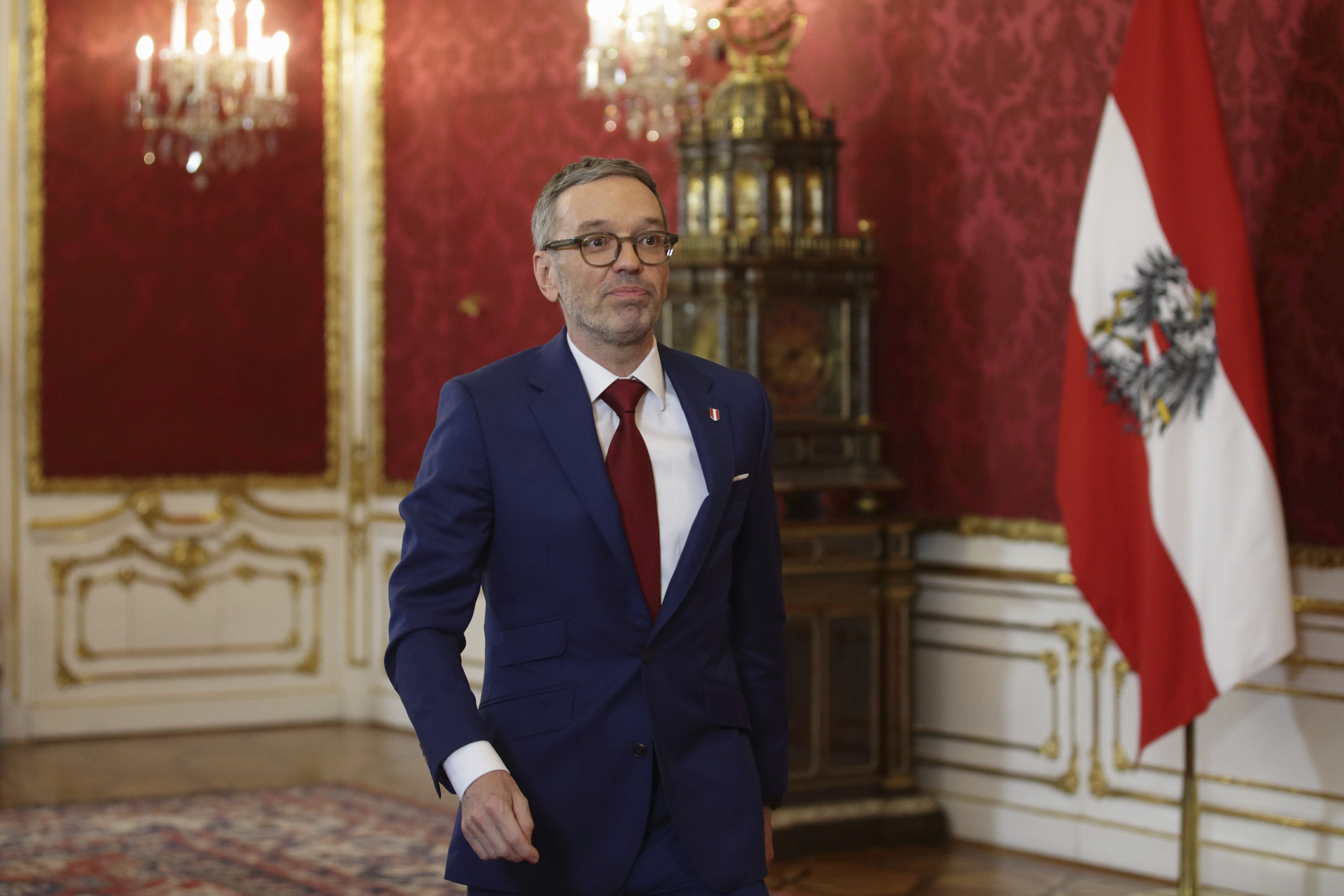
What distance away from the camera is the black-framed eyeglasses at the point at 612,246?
185 cm

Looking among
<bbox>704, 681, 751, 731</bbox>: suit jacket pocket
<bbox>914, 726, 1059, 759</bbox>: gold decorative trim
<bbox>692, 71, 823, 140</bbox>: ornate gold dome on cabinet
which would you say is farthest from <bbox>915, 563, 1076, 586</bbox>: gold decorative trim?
<bbox>704, 681, 751, 731</bbox>: suit jacket pocket

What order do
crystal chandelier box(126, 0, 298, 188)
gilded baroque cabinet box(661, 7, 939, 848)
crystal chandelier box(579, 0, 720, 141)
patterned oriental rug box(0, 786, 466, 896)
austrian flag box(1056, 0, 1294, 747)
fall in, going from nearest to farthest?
1. austrian flag box(1056, 0, 1294, 747)
2. patterned oriental rug box(0, 786, 466, 896)
3. gilded baroque cabinet box(661, 7, 939, 848)
4. crystal chandelier box(579, 0, 720, 141)
5. crystal chandelier box(126, 0, 298, 188)

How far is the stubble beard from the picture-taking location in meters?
1.87

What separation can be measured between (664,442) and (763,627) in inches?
11.8

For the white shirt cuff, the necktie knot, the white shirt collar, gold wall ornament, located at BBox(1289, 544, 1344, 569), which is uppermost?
the white shirt collar

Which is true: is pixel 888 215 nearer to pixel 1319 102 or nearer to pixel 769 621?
pixel 1319 102

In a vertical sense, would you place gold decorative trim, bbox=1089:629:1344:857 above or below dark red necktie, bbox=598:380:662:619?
below

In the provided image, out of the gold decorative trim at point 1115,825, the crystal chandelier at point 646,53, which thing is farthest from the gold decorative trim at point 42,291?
the gold decorative trim at point 1115,825

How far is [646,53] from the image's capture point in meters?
5.07

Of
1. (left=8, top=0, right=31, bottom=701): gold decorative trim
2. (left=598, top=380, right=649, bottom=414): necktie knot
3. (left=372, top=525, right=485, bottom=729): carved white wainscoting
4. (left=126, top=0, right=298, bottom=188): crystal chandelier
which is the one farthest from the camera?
(left=372, top=525, right=485, bottom=729): carved white wainscoting

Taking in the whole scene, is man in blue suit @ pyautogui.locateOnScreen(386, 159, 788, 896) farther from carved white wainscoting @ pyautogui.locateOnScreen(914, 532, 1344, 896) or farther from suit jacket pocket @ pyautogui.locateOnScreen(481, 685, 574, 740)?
carved white wainscoting @ pyautogui.locateOnScreen(914, 532, 1344, 896)

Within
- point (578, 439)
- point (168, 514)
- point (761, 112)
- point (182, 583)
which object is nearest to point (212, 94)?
point (168, 514)

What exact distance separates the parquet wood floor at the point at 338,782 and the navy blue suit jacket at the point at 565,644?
240 cm

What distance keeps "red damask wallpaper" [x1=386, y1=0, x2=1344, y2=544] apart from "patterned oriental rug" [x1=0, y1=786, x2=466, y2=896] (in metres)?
1.91
